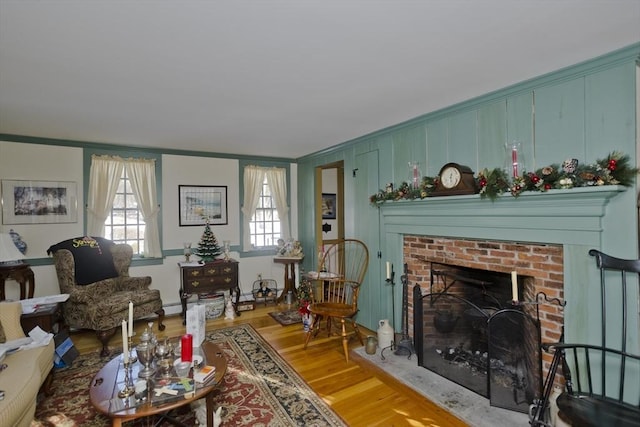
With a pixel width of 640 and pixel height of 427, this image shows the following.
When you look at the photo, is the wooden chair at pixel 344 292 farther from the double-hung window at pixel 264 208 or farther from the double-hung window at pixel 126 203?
the double-hung window at pixel 126 203

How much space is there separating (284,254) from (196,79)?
3.39 meters

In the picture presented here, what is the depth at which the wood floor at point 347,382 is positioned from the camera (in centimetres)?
225

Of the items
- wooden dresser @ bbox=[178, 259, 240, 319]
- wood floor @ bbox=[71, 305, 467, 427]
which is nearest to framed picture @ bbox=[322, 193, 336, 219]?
wooden dresser @ bbox=[178, 259, 240, 319]

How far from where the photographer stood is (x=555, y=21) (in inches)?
63.9

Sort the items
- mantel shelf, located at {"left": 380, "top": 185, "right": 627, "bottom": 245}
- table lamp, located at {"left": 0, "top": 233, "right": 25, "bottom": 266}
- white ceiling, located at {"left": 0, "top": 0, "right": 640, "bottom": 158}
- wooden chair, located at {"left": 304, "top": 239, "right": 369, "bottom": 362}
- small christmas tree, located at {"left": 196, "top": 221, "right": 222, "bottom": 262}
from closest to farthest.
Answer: white ceiling, located at {"left": 0, "top": 0, "right": 640, "bottom": 158}, mantel shelf, located at {"left": 380, "top": 185, "right": 627, "bottom": 245}, table lamp, located at {"left": 0, "top": 233, "right": 25, "bottom": 266}, wooden chair, located at {"left": 304, "top": 239, "right": 369, "bottom": 362}, small christmas tree, located at {"left": 196, "top": 221, "right": 222, "bottom": 262}

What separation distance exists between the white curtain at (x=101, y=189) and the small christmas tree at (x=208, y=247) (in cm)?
130

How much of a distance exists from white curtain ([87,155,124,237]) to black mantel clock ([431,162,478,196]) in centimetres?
422

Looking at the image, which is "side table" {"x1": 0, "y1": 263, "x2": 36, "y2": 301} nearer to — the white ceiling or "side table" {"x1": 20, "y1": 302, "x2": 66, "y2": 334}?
"side table" {"x1": 20, "y1": 302, "x2": 66, "y2": 334}

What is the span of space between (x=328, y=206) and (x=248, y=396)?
13.7ft

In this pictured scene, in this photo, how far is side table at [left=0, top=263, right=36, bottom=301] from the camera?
3.44 metres

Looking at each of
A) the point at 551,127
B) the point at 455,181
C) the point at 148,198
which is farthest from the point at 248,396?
the point at 148,198

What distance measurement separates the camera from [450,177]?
108 inches

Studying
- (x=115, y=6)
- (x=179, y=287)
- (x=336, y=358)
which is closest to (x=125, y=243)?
(x=179, y=287)

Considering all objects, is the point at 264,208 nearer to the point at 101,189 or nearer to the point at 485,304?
the point at 101,189
